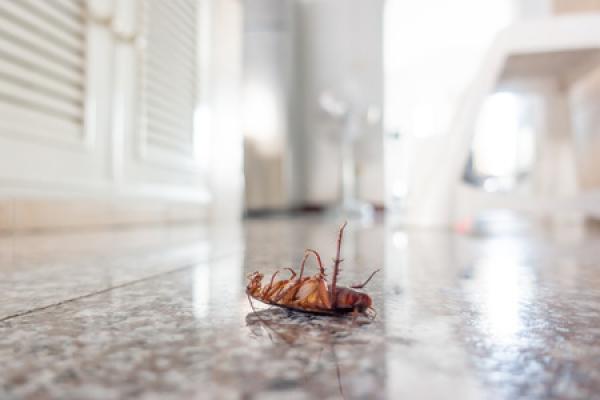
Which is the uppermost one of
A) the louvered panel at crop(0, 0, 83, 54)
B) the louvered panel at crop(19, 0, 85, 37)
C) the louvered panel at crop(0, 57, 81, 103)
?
the louvered panel at crop(19, 0, 85, 37)

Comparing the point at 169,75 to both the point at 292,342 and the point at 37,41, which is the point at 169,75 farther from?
the point at 292,342

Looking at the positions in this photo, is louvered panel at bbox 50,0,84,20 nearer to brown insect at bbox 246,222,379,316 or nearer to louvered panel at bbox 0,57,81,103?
louvered panel at bbox 0,57,81,103

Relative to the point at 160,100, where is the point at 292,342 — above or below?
below

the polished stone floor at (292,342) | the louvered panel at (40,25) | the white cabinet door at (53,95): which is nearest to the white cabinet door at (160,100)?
the white cabinet door at (53,95)

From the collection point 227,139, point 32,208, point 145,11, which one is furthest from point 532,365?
point 227,139

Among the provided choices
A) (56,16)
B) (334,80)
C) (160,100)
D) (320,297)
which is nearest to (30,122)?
(56,16)

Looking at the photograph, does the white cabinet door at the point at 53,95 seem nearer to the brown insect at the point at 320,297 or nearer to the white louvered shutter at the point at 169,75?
the white louvered shutter at the point at 169,75

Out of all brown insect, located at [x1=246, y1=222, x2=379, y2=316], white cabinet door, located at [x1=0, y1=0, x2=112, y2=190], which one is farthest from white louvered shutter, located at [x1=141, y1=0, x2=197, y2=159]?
brown insect, located at [x1=246, y1=222, x2=379, y2=316]
